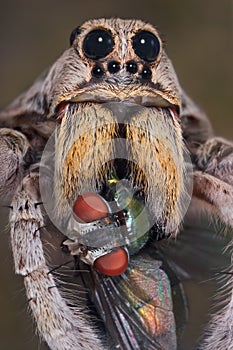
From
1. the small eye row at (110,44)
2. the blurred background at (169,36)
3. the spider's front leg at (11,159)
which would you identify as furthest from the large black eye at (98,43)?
the blurred background at (169,36)

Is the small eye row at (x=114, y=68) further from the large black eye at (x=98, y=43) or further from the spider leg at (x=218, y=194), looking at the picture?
the spider leg at (x=218, y=194)

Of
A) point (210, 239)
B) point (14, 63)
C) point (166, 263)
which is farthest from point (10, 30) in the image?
point (166, 263)

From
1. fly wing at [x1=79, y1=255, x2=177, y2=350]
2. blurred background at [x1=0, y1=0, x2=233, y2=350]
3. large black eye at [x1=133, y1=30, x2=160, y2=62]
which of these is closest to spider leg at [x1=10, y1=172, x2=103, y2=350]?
fly wing at [x1=79, y1=255, x2=177, y2=350]

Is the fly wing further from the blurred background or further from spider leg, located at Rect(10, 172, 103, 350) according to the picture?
the blurred background

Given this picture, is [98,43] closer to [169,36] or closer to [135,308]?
[135,308]

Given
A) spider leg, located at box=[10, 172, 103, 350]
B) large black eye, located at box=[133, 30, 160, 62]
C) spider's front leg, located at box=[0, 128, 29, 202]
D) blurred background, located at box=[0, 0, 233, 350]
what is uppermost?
large black eye, located at box=[133, 30, 160, 62]

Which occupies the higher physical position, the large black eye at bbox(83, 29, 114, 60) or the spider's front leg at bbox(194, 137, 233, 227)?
the large black eye at bbox(83, 29, 114, 60)
